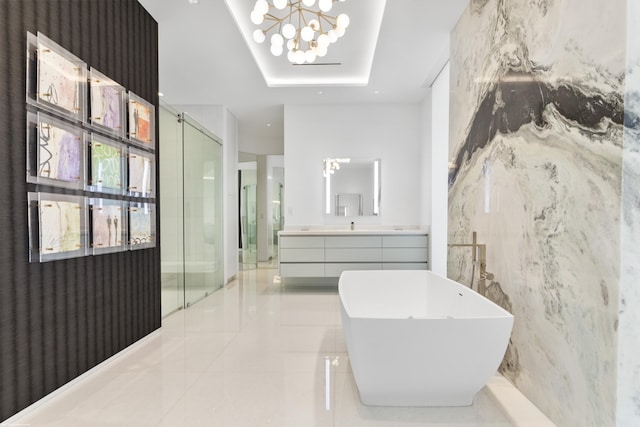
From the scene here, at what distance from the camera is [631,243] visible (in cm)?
127

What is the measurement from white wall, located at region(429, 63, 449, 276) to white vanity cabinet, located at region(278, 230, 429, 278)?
0.90ft

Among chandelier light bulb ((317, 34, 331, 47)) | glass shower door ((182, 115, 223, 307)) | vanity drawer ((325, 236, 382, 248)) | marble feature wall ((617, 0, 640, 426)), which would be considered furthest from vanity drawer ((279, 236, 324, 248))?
marble feature wall ((617, 0, 640, 426))

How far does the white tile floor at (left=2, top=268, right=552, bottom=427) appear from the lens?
175 centimetres

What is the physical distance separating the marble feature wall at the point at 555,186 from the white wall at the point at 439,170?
140 centimetres

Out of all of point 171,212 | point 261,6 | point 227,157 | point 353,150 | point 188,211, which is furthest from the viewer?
point 227,157

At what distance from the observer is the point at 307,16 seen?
3260mm

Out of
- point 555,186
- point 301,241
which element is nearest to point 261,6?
point 555,186

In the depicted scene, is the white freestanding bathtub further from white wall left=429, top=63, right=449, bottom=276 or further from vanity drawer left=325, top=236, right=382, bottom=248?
vanity drawer left=325, top=236, right=382, bottom=248

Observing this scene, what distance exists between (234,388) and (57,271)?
4.03 feet

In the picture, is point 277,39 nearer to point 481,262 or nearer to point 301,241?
point 481,262

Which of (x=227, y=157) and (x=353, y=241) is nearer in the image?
(x=353, y=241)

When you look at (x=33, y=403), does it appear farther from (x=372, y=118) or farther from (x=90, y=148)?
(x=372, y=118)

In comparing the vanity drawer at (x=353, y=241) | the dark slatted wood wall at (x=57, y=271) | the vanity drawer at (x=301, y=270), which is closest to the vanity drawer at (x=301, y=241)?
the vanity drawer at (x=353, y=241)

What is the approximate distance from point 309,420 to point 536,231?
1.55 metres
